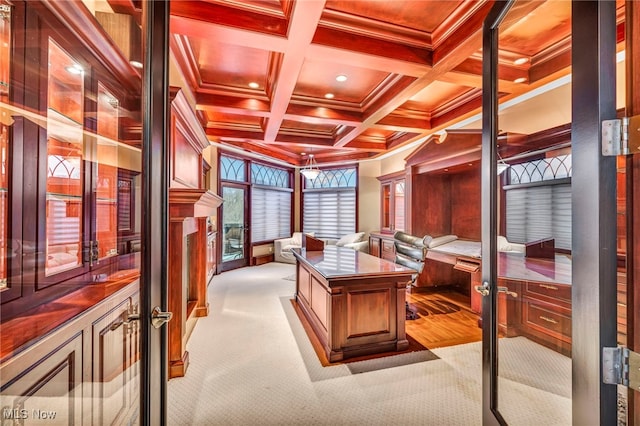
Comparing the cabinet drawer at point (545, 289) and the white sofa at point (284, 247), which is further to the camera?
the white sofa at point (284, 247)

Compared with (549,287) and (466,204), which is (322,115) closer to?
(466,204)

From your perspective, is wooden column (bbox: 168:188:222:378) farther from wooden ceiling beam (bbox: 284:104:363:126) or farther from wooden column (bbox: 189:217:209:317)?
wooden ceiling beam (bbox: 284:104:363:126)

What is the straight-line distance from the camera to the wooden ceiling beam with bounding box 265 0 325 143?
6.38 ft

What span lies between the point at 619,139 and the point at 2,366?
195 cm

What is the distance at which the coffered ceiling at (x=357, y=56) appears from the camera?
2.09 metres

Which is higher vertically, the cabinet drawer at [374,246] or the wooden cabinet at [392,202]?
the wooden cabinet at [392,202]

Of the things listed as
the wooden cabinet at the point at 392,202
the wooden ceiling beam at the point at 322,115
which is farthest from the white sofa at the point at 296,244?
the wooden ceiling beam at the point at 322,115

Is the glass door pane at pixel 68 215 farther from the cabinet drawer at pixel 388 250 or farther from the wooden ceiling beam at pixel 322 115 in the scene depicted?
the cabinet drawer at pixel 388 250

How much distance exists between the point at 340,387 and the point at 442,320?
76.1 inches

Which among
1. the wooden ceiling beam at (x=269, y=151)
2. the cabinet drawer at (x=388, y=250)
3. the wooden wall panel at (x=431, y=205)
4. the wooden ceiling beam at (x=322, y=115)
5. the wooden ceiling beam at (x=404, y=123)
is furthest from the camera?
the wooden ceiling beam at (x=269, y=151)

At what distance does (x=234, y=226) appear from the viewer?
6.44m

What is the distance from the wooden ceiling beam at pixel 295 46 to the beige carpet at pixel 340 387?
2.50 meters

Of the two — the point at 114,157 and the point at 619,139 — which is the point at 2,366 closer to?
the point at 114,157

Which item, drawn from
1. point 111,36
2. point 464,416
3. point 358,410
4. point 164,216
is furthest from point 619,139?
point 111,36
